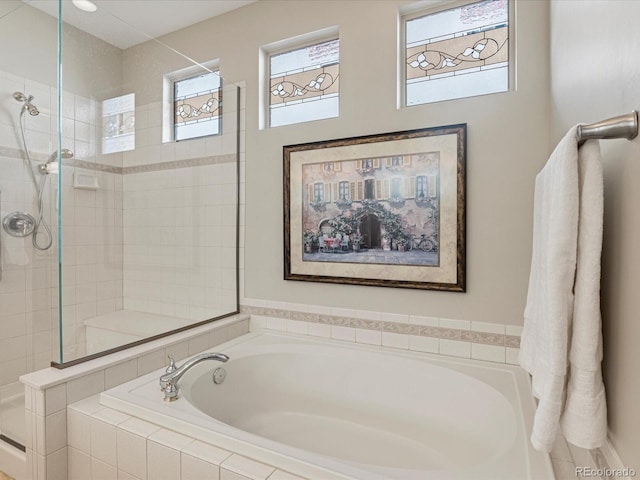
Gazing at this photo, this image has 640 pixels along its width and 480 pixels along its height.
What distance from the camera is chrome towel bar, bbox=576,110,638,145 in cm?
75

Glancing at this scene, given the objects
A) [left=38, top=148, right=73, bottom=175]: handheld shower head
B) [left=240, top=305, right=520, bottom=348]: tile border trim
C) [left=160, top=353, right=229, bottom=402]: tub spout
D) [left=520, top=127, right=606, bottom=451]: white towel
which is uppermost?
[left=38, top=148, right=73, bottom=175]: handheld shower head

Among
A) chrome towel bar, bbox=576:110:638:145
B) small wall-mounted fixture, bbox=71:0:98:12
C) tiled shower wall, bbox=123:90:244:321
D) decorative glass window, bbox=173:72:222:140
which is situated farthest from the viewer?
decorative glass window, bbox=173:72:222:140

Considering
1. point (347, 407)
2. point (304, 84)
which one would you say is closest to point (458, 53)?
point (304, 84)

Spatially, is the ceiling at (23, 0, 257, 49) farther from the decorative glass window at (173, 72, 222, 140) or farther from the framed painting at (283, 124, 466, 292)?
the framed painting at (283, 124, 466, 292)

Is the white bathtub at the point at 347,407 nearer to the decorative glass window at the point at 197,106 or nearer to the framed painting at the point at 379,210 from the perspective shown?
the framed painting at the point at 379,210

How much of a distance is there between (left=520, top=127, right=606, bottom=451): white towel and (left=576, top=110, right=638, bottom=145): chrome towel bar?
3 cm

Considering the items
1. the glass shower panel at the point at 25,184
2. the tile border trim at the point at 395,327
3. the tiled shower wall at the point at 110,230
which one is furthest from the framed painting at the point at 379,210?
the glass shower panel at the point at 25,184

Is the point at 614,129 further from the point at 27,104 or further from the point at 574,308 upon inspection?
the point at 27,104

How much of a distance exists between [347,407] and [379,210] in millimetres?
1192

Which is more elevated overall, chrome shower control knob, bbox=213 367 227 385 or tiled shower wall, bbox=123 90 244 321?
tiled shower wall, bbox=123 90 244 321

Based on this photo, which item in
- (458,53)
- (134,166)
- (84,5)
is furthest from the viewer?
(134,166)

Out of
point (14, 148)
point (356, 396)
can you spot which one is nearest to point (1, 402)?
point (14, 148)

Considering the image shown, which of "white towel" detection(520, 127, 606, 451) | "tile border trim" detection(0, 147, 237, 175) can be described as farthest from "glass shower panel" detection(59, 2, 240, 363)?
"white towel" detection(520, 127, 606, 451)

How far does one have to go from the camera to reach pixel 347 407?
212 centimetres
